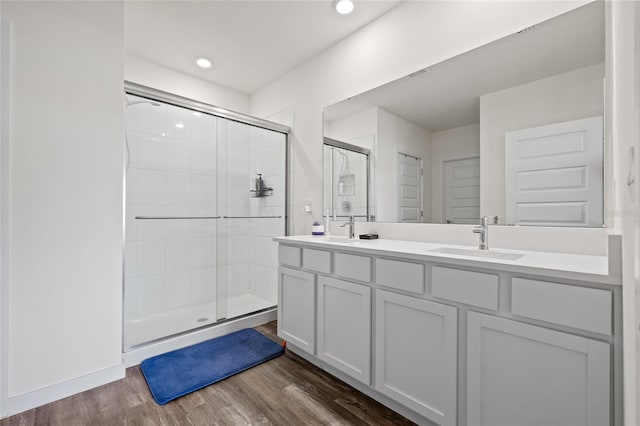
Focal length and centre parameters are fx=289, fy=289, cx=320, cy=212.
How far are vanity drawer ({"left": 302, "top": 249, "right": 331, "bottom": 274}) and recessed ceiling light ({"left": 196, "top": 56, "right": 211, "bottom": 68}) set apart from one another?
2239mm

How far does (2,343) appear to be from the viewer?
1.49m

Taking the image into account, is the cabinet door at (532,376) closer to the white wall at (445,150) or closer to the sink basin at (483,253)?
the sink basin at (483,253)

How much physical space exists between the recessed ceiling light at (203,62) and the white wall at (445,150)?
7.72 feet

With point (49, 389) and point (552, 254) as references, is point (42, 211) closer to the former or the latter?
point (49, 389)

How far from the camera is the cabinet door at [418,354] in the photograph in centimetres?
125

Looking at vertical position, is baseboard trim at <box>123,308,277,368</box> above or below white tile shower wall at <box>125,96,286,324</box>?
below

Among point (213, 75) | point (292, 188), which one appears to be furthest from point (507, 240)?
point (213, 75)

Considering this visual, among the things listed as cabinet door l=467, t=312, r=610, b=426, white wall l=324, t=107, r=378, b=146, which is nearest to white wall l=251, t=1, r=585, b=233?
white wall l=324, t=107, r=378, b=146

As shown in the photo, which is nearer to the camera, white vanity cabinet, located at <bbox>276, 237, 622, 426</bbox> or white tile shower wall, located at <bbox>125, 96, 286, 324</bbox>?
white vanity cabinet, located at <bbox>276, 237, 622, 426</bbox>

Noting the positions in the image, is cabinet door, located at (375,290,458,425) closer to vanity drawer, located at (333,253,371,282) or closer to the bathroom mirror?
vanity drawer, located at (333,253,371,282)

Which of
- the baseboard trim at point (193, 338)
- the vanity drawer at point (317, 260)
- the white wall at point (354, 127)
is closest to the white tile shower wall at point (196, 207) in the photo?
the baseboard trim at point (193, 338)

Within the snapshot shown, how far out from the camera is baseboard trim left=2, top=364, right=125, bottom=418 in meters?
→ 1.53

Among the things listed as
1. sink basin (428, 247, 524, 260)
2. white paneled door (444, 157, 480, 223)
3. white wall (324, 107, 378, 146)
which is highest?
white wall (324, 107, 378, 146)

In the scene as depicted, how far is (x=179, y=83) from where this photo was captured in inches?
122
